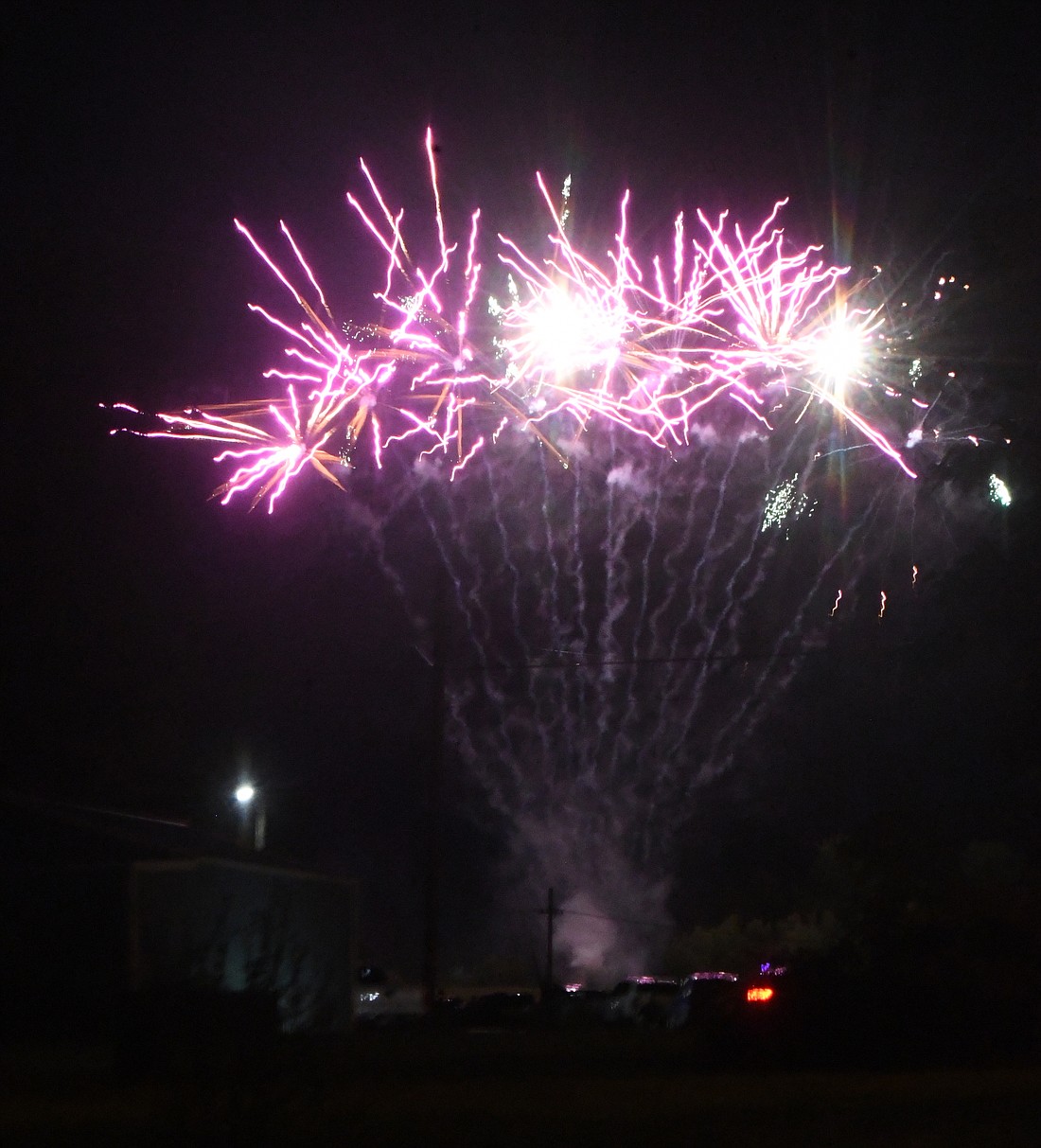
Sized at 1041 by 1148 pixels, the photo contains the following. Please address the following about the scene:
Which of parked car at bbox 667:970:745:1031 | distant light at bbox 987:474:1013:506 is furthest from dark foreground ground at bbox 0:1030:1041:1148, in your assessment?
distant light at bbox 987:474:1013:506

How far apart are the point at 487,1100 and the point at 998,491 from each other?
389 inches

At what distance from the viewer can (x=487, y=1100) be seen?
1113cm

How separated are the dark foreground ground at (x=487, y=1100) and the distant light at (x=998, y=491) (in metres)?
6.51

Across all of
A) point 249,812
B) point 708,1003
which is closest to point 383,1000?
point 249,812

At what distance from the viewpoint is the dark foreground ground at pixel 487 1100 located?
23.9 feet

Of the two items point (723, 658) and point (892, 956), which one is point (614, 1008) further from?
point (892, 956)

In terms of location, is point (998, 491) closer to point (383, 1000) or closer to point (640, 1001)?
point (640, 1001)

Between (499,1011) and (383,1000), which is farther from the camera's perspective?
(383,1000)

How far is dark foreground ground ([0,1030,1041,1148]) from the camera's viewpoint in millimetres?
7293

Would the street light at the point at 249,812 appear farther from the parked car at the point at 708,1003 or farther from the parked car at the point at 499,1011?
the parked car at the point at 708,1003

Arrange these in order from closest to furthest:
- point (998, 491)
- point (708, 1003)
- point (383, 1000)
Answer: point (708, 1003)
point (998, 491)
point (383, 1000)

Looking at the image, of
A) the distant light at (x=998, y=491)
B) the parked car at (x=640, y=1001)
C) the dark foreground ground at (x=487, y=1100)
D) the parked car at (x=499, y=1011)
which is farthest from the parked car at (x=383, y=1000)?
the distant light at (x=998, y=491)

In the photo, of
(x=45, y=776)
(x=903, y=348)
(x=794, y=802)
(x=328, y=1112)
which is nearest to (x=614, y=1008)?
(x=794, y=802)

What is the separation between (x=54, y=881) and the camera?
17984 millimetres
